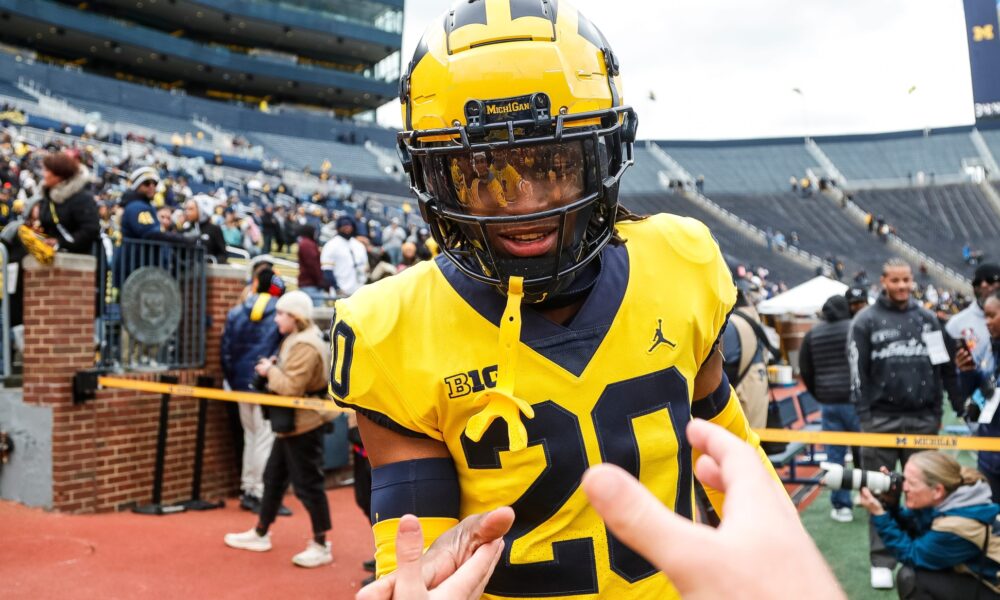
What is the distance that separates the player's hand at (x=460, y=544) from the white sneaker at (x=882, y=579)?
4.39 metres

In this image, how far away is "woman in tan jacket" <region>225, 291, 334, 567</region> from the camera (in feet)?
17.3

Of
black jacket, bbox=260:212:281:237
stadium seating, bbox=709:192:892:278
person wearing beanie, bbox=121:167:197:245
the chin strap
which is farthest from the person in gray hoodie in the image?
stadium seating, bbox=709:192:892:278

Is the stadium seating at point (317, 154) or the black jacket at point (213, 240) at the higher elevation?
the stadium seating at point (317, 154)

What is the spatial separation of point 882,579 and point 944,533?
1.24m

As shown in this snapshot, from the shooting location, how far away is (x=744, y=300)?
4.86 m

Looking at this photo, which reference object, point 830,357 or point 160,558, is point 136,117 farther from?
point 830,357

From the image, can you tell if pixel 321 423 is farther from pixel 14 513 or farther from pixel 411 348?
pixel 411 348

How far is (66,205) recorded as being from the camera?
6121mm

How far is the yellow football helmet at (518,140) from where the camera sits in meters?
1.56

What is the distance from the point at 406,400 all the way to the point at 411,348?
107 mm

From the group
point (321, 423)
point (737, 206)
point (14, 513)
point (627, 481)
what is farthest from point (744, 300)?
point (737, 206)

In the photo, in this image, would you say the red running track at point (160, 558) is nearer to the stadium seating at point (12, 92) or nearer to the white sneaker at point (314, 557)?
the white sneaker at point (314, 557)

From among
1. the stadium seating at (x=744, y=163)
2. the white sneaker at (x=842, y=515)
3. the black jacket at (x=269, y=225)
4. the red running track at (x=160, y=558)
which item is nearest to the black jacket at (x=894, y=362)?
the white sneaker at (x=842, y=515)

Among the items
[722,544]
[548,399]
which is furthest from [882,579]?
[722,544]
